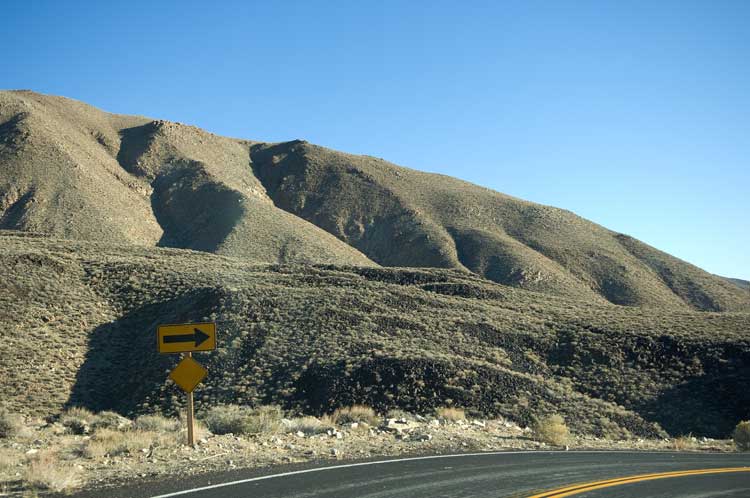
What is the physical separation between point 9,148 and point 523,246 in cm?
6746

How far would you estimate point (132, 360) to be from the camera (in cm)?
2802

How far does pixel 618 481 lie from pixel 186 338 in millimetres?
8428

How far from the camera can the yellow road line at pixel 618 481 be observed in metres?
8.80

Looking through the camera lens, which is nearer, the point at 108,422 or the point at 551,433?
the point at 551,433

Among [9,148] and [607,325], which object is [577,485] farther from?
[9,148]

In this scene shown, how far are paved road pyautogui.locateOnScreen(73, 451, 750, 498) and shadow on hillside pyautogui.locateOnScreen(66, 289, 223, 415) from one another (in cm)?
1450

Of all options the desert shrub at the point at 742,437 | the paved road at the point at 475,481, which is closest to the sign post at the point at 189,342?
the paved road at the point at 475,481

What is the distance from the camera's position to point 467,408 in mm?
21906

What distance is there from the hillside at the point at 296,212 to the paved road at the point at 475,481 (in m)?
51.7

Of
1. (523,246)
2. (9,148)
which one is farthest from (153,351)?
(9,148)

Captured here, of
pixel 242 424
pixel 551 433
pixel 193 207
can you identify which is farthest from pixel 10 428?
pixel 193 207

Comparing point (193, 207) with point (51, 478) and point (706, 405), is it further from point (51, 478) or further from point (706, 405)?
point (51, 478)

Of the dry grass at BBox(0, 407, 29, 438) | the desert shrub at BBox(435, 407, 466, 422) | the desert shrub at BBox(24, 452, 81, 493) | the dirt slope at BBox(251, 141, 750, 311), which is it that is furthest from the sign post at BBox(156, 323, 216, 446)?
the dirt slope at BBox(251, 141, 750, 311)

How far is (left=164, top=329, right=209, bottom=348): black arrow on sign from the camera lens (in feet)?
39.4
